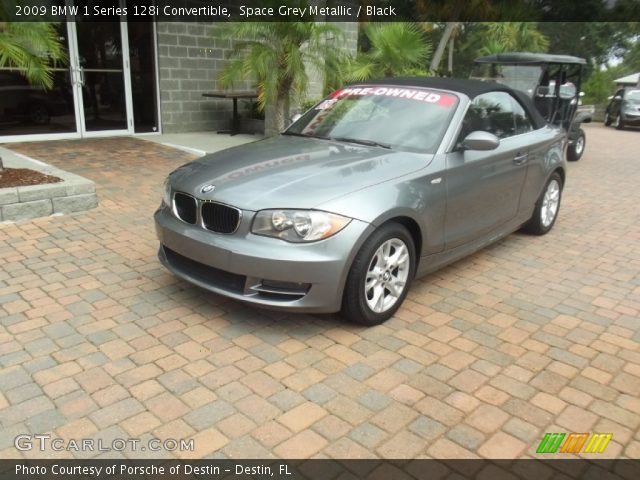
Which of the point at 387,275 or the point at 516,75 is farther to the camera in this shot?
the point at 516,75

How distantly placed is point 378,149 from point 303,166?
0.69 meters

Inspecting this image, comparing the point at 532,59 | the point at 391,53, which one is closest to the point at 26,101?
the point at 391,53

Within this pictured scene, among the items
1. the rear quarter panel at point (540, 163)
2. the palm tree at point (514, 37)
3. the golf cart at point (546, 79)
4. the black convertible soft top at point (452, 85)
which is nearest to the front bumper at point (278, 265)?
the black convertible soft top at point (452, 85)

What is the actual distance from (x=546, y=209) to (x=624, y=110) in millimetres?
17077

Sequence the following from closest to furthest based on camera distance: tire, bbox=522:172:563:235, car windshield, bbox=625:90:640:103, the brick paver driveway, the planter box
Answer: the brick paver driveway
the planter box
tire, bbox=522:172:563:235
car windshield, bbox=625:90:640:103

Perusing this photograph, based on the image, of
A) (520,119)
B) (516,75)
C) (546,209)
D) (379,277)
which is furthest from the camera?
(516,75)

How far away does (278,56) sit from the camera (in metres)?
8.96

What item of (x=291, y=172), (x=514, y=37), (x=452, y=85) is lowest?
(x=291, y=172)

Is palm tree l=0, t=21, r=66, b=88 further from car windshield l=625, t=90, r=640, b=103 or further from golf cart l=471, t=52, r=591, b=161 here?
car windshield l=625, t=90, r=640, b=103

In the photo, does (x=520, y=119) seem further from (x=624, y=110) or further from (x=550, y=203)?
(x=624, y=110)

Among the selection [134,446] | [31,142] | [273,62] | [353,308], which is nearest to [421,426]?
[353,308]

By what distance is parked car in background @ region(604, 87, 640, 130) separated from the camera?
19969 millimetres

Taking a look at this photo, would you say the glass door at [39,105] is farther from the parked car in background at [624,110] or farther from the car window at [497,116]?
the parked car in background at [624,110]

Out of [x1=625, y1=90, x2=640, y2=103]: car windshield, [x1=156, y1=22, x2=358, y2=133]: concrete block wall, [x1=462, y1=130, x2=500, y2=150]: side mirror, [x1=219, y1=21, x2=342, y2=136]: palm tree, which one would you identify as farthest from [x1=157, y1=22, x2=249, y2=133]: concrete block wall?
[x1=625, y1=90, x2=640, y2=103]: car windshield
